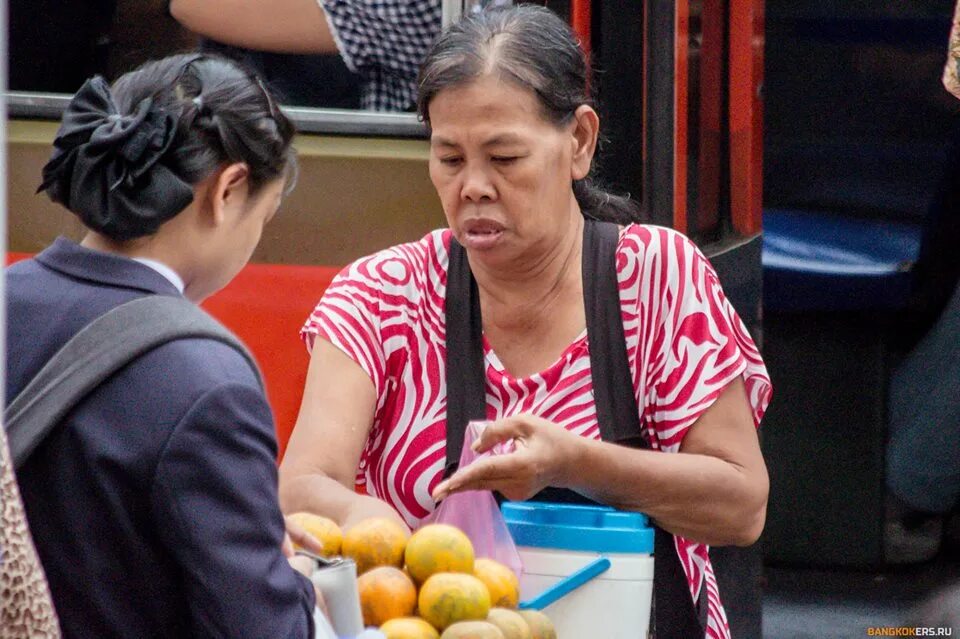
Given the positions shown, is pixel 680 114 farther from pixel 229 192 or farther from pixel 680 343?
pixel 229 192

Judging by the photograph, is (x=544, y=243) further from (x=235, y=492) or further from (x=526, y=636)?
(x=235, y=492)

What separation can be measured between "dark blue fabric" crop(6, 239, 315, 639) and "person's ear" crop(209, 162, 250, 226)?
0.20 metres

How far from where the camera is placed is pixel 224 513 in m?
1.64

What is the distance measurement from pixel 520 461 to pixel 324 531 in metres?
0.30

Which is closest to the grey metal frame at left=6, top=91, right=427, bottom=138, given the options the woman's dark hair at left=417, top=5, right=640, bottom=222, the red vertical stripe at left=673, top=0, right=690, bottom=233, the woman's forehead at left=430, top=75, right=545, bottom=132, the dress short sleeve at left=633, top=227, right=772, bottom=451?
the red vertical stripe at left=673, top=0, right=690, bottom=233

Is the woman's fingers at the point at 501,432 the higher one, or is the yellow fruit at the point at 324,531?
the woman's fingers at the point at 501,432

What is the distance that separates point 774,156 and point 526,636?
3288 millimetres

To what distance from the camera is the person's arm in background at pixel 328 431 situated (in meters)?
2.54

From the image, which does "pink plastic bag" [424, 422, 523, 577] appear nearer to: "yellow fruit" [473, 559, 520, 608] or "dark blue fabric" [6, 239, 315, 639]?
"yellow fruit" [473, 559, 520, 608]

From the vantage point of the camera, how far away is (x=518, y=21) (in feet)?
8.63

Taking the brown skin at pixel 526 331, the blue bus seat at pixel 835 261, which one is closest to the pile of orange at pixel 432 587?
the brown skin at pixel 526 331

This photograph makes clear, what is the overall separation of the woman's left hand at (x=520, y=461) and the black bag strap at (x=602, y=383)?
0.16 m

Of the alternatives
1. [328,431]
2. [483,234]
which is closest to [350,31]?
[483,234]

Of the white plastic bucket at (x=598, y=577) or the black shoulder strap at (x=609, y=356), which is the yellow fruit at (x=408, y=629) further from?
the black shoulder strap at (x=609, y=356)
